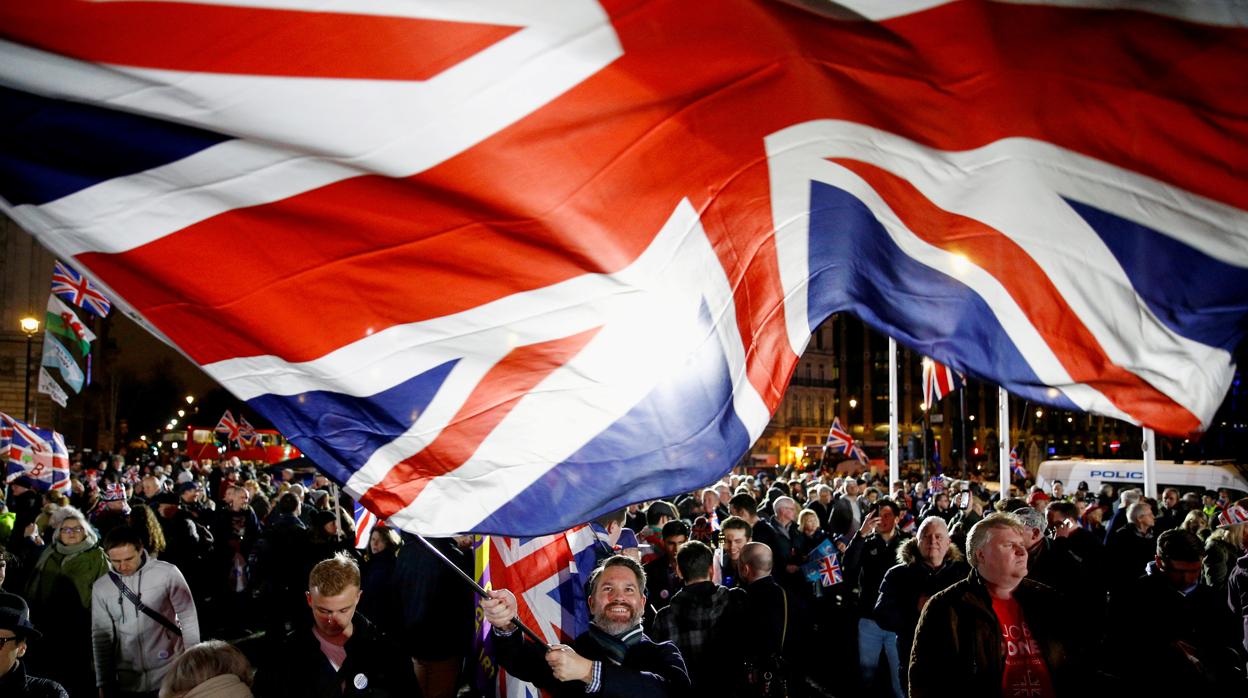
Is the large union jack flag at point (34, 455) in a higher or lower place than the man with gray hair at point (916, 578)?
higher

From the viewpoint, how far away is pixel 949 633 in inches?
168

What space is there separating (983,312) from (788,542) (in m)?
7.04

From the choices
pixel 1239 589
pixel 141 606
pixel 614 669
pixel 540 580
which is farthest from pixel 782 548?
pixel 614 669

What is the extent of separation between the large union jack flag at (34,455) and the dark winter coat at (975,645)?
14.8 m

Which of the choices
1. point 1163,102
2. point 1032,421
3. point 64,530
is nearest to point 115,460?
point 64,530

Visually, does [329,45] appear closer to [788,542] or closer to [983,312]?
[983,312]

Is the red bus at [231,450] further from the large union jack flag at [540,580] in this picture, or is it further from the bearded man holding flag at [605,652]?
the bearded man holding flag at [605,652]

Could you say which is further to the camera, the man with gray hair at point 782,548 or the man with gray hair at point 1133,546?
the man with gray hair at point 1133,546

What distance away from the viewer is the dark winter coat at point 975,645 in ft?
13.8

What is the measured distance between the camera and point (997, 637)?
423cm

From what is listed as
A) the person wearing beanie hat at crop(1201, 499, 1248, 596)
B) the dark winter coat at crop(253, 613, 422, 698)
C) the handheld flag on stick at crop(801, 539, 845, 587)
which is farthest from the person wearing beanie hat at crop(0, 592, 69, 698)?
the person wearing beanie hat at crop(1201, 499, 1248, 596)

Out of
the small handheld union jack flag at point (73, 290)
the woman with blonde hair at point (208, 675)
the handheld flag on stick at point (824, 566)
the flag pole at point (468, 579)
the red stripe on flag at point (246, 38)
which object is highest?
the small handheld union jack flag at point (73, 290)

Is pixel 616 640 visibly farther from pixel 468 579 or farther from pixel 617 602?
pixel 468 579

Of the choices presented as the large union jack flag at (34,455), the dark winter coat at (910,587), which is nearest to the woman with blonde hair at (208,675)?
the dark winter coat at (910,587)
